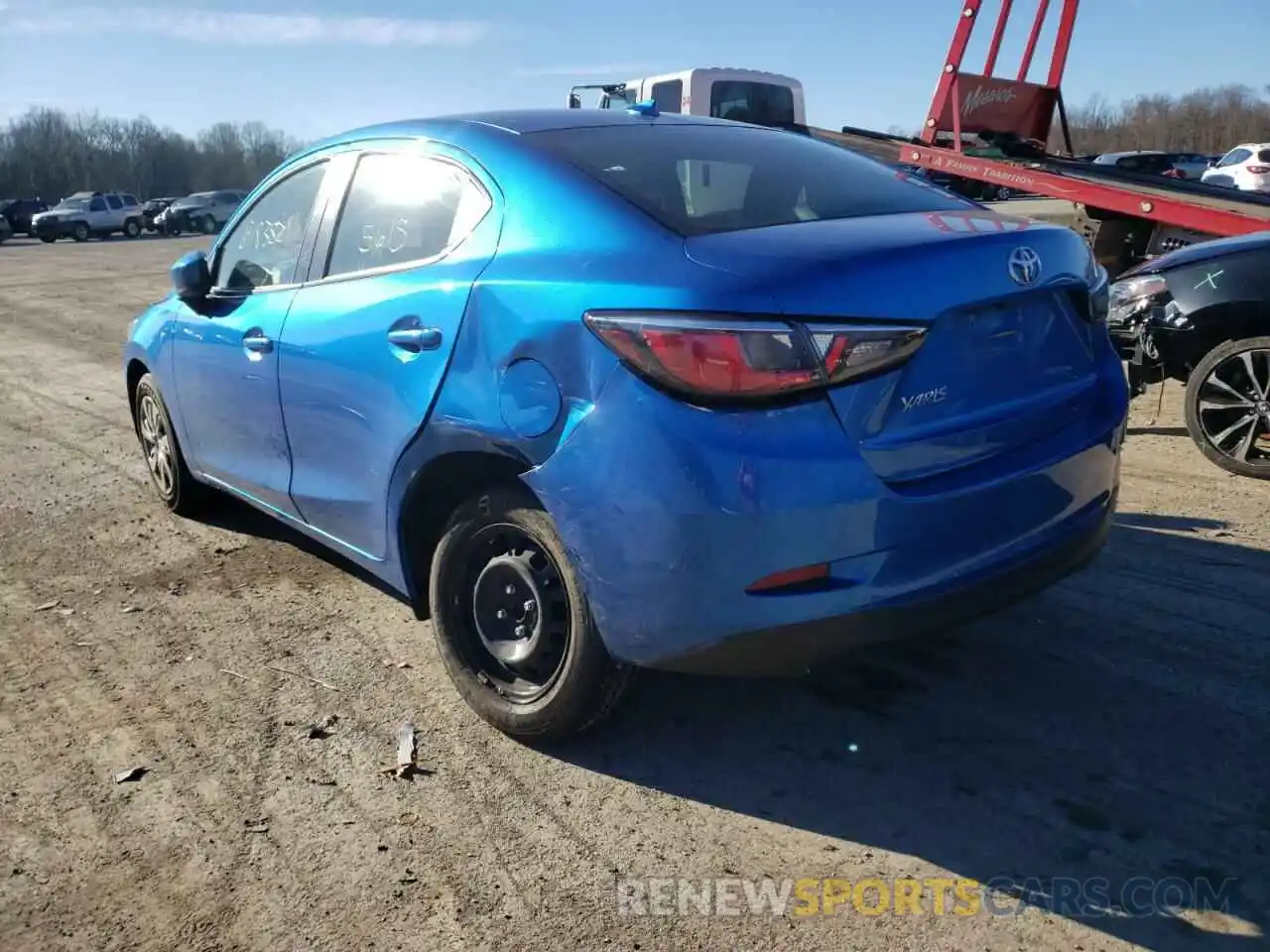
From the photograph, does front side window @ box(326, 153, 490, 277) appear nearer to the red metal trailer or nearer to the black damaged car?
the black damaged car

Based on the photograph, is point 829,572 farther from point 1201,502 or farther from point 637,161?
point 1201,502

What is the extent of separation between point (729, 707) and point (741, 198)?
58.5 inches

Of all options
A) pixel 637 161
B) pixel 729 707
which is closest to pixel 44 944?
pixel 729 707

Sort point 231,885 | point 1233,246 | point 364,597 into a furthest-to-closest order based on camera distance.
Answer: point 1233,246
point 364,597
point 231,885

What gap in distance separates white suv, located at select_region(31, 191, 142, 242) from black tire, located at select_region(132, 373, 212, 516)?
4403cm

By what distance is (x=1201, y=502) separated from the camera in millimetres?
5012

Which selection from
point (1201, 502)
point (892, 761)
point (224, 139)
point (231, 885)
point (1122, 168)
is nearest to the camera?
point (231, 885)

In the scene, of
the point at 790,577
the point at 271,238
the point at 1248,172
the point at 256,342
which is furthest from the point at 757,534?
the point at 1248,172

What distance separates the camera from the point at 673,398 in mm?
2414

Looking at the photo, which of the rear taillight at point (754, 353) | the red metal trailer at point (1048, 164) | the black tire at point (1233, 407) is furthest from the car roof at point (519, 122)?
the red metal trailer at point (1048, 164)

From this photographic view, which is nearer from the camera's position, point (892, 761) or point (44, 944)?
point (44, 944)

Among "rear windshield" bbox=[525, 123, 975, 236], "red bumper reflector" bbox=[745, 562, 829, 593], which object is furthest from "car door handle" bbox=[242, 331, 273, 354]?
"red bumper reflector" bbox=[745, 562, 829, 593]

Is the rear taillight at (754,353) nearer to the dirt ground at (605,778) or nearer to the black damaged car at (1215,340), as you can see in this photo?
the dirt ground at (605,778)

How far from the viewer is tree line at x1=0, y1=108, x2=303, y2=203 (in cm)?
8619
